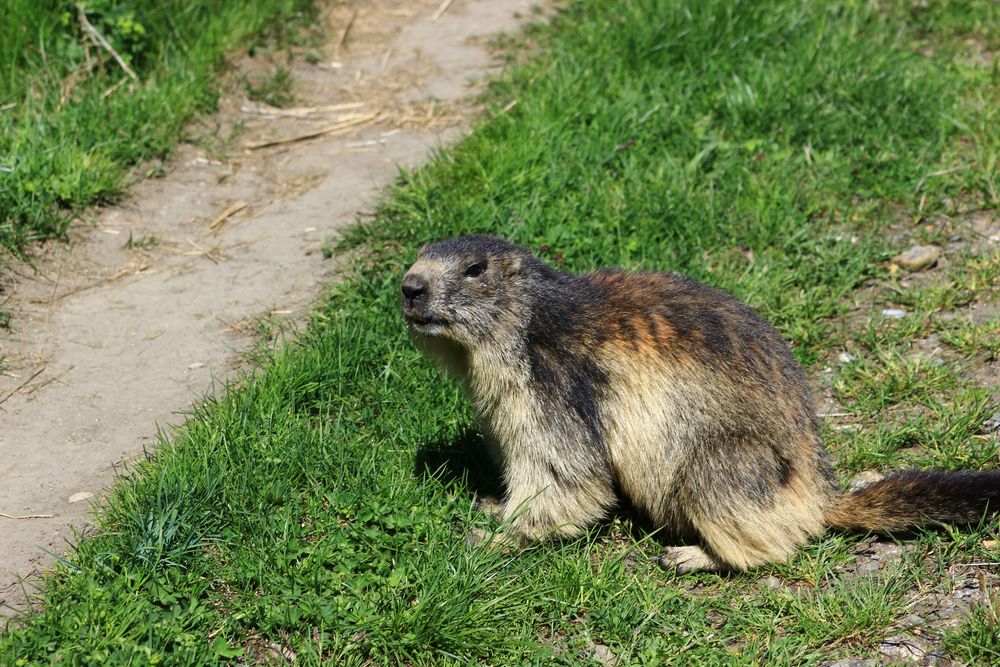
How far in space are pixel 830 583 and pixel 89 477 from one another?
130 inches

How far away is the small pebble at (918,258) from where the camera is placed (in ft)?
20.9

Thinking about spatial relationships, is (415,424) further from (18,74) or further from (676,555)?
(18,74)

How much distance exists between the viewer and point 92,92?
7500 mm

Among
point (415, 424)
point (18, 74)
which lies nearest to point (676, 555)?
point (415, 424)

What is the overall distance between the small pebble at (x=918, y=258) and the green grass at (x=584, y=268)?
103 millimetres

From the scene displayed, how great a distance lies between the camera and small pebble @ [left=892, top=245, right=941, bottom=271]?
20.9 ft

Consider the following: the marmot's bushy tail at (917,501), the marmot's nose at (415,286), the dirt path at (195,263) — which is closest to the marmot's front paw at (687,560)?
the marmot's bushy tail at (917,501)

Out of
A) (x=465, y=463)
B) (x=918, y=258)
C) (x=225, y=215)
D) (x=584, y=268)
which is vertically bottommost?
(x=918, y=258)

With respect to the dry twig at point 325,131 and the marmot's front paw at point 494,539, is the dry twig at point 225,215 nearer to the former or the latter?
the dry twig at point 325,131

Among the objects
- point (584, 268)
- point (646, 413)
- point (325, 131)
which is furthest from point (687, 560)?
point (325, 131)

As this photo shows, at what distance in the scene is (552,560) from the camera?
4574mm

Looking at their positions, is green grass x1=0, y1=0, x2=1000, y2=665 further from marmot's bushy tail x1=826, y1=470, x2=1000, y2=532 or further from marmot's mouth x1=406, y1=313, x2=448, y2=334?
marmot's mouth x1=406, y1=313, x2=448, y2=334

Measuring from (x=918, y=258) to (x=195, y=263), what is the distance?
175 inches

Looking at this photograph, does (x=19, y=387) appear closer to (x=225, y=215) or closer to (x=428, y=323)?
(x=225, y=215)
